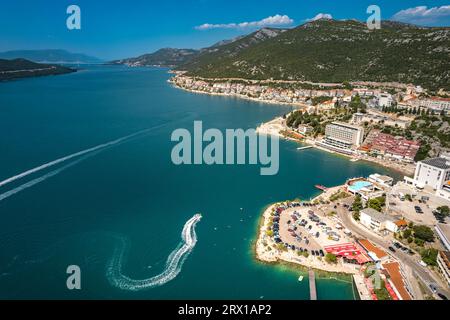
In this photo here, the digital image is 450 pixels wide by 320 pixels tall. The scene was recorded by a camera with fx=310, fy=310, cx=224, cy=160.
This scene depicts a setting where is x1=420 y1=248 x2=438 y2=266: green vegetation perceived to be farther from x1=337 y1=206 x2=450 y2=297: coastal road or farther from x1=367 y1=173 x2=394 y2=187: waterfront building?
x1=367 y1=173 x2=394 y2=187: waterfront building

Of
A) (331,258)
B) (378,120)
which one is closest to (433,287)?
(331,258)

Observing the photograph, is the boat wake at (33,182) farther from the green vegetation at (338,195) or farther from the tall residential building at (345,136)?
the tall residential building at (345,136)

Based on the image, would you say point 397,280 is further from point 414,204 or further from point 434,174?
point 434,174

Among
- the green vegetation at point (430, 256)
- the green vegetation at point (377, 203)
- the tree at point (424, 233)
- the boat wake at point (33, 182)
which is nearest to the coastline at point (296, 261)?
the green vegetation at point (430, 256)

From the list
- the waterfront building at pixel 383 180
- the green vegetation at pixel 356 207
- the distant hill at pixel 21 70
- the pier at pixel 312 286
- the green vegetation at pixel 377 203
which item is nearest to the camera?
the pier at pixel 312 286

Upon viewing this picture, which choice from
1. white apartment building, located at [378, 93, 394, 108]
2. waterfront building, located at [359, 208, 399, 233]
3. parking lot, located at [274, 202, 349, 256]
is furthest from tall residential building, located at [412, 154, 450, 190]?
white apartment building, located at [378, 93, 394, 108]
